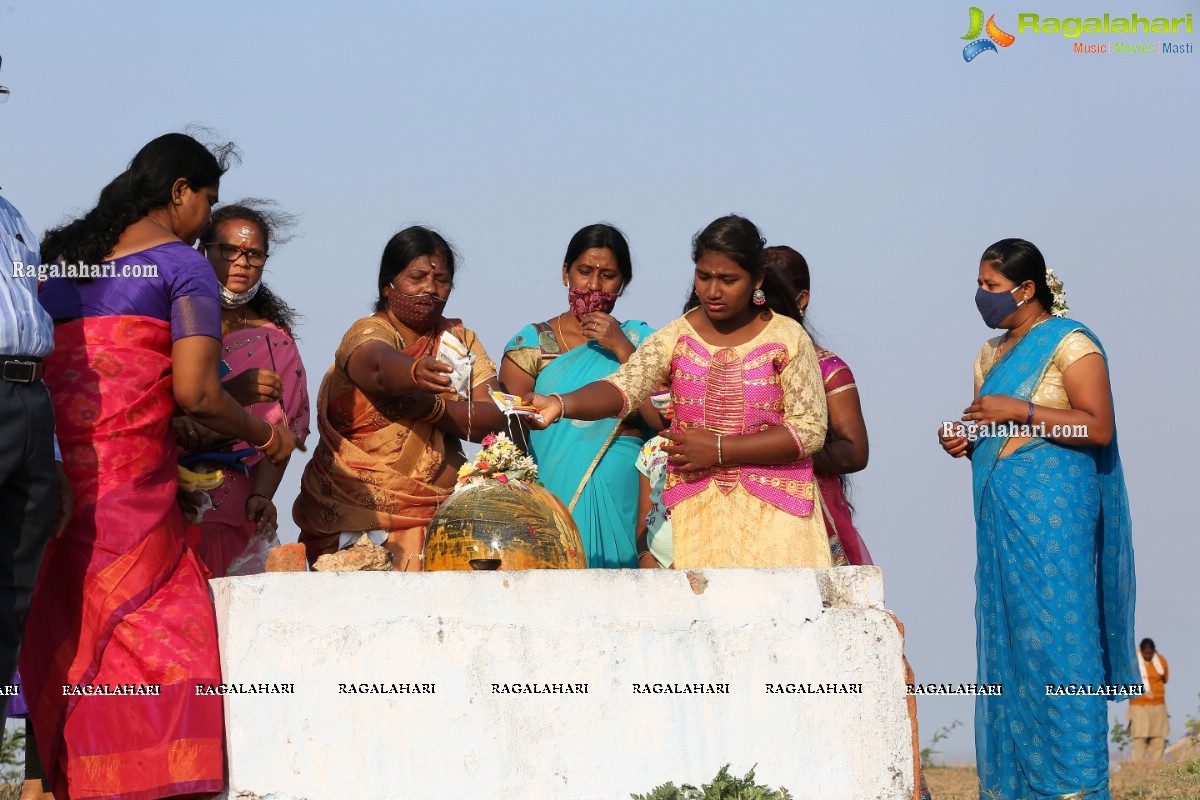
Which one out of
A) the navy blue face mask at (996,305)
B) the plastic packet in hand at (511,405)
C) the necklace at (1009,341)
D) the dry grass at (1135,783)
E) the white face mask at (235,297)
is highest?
the white face mask at (235,297)

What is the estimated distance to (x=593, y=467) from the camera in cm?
656

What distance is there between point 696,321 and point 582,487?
1212mm

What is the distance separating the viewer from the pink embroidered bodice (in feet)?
17.8

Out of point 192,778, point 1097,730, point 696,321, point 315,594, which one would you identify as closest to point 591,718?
point 315,594

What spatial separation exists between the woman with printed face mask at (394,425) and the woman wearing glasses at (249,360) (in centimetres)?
22

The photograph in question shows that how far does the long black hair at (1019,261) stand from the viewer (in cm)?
643

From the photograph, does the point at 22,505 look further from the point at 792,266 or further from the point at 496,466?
the point at 792,266

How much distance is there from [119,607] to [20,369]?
811mm

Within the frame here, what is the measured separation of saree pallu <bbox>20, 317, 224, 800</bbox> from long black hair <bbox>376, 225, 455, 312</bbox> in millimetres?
1974

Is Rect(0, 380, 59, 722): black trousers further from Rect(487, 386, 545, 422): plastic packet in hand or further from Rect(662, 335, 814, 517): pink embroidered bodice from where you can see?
Rect(662, 335, 814, 517): pink embroidered bodice

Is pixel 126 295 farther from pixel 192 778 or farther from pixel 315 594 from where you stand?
pixel 192 778

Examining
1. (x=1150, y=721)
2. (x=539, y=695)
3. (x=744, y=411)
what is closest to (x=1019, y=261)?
(x=744, y=411)

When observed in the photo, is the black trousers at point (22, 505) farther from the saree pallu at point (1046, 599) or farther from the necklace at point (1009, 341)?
the necklace at point (1009, 341)

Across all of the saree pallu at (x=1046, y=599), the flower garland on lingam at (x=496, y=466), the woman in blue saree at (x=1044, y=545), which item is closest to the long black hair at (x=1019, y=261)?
the woman in blue saree at (x=1044, y=545)
